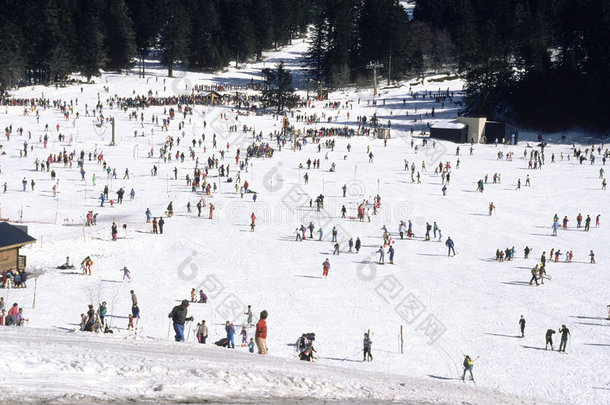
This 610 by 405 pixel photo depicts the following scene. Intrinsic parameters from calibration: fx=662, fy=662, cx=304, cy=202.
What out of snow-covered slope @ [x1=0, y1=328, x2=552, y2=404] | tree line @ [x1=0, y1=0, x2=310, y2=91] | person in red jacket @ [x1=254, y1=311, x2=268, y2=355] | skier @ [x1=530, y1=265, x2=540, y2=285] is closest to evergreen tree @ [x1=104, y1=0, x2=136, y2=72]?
tree line @ [x1=0, y1=0, x2=310, y2=91]

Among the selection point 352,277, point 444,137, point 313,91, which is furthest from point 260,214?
point 313,91

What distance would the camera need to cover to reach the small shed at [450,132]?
206ft

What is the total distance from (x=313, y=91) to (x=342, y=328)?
74.3 meters

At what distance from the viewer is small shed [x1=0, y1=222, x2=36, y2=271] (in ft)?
82.5

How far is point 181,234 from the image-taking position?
32219 millimetres

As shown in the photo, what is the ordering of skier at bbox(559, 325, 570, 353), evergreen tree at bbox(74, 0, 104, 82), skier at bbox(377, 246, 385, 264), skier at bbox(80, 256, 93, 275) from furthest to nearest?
evergreen tree at bbox(74, 0, 104, 82)
skier at bbox(377, 246, 385, 264)
skier at bbox(80, 256, 93, 275)
skier at bbox(559, 325, 570, 353)

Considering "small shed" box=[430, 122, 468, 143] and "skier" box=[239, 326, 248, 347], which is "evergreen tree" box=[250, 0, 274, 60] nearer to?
"small shed" box=[430, 122, 468, 143]

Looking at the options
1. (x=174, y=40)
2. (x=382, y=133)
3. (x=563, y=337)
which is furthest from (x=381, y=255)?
(x=174, y=40)

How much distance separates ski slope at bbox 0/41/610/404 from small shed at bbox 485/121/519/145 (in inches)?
360

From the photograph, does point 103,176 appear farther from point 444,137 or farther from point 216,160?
point 444,137

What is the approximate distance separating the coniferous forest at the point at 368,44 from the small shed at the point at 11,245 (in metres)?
52.0

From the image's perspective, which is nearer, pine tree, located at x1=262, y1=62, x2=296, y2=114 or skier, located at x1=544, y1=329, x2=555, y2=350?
skier, located at x1=544, y1=329, x2=555, y2=350

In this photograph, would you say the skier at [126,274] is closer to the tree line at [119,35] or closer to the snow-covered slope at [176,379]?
the snow-covered slope at [176,379]

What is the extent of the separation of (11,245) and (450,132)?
46155mm
